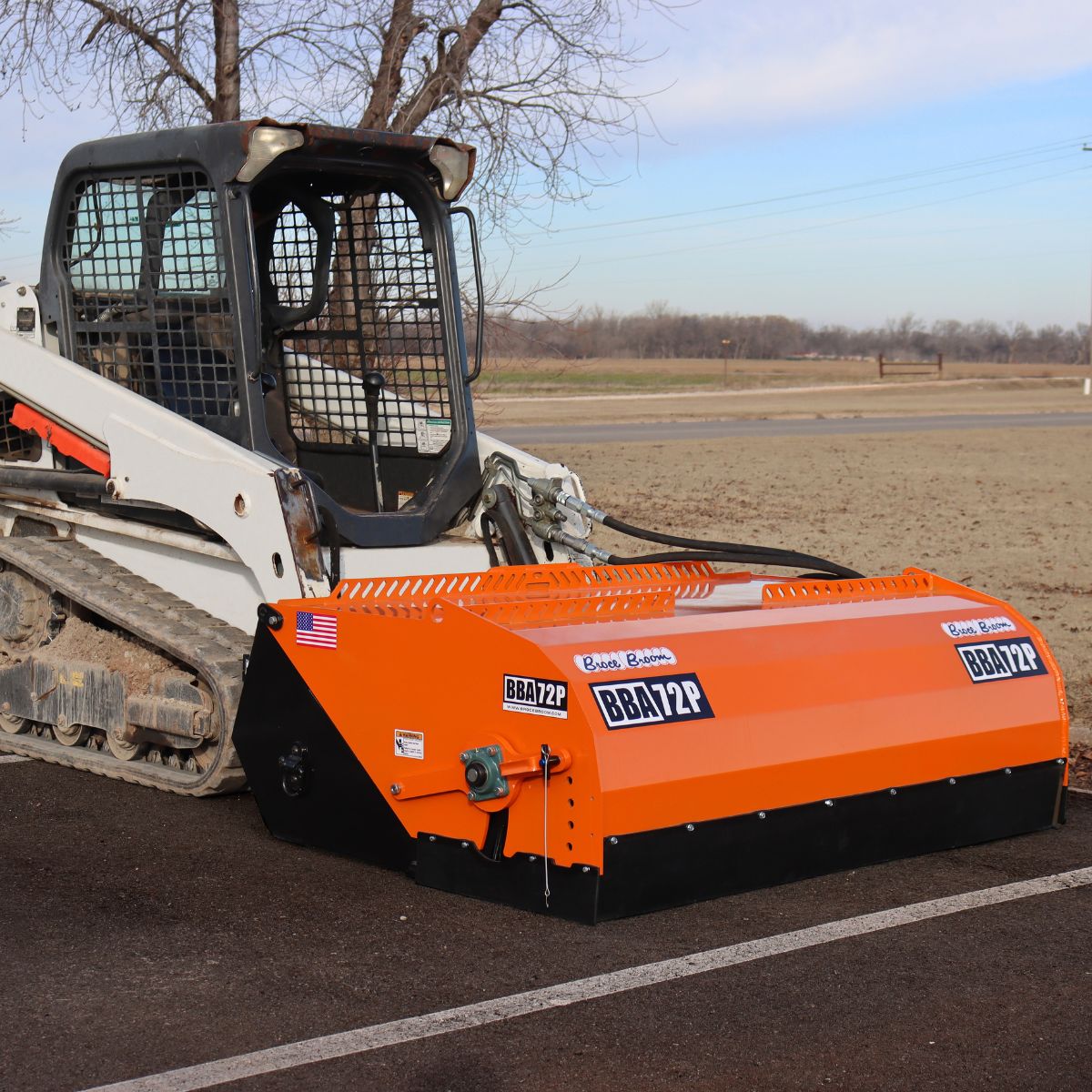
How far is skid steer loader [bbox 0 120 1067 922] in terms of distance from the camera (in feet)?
16.6

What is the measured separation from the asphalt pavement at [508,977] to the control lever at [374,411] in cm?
204

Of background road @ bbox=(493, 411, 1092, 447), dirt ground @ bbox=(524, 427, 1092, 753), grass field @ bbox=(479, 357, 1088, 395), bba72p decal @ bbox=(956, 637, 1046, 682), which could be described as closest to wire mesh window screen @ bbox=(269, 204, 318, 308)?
bba72p decal @ bbox=(956, 637, 1046, 682)

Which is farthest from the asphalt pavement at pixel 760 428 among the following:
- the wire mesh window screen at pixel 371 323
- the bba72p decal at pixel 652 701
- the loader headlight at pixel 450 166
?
the bba72p decal at pixel 652 701

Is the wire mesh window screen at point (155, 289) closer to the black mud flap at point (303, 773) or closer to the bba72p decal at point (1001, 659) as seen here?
the black mud flap at point (303, 773)

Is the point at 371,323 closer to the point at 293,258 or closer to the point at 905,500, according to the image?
the point at 293,258

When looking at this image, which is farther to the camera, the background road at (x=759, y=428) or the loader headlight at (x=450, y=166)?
the background road at (x=759, y=428)

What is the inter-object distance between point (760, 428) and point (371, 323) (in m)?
26.3

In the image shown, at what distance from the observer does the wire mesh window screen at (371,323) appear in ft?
24.2

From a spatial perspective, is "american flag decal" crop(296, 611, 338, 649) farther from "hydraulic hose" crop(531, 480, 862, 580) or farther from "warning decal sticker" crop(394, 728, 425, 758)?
"hydraulic hose" crop(531, 480, 862, 580)

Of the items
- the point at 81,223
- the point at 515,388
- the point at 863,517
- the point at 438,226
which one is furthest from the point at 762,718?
the point at 515,388

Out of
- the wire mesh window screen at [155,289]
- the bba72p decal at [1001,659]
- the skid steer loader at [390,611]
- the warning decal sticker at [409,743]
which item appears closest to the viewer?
the skid steer loader at [390,611]

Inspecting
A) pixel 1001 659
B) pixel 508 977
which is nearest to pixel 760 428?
pixel 1001 659

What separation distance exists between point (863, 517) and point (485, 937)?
11.7 m

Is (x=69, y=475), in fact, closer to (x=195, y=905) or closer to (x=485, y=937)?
(x=195, y=905)
